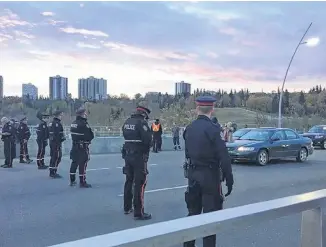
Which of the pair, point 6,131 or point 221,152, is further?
point 6,131

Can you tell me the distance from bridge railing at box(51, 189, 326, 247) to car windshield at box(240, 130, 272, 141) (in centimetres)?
1416

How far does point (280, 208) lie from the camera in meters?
2.44

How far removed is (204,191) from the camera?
15.3ft

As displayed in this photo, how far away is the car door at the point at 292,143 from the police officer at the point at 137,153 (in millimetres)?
11257

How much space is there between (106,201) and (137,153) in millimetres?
2027

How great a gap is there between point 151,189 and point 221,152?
585 centimetres

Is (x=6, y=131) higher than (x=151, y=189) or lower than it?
higher

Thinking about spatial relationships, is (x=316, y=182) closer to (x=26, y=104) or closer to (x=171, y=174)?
(x=171, y=174)

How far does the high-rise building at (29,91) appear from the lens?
7388cm

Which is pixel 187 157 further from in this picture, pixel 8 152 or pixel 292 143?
pixel 292 143

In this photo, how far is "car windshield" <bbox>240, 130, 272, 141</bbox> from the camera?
16.7 metres

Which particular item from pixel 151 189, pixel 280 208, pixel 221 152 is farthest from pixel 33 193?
pixel 280 208

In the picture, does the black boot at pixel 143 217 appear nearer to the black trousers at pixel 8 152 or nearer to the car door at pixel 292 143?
the black trousers at pixel 8 152

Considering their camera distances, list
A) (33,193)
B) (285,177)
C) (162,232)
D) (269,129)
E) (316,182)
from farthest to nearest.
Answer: (269,129), (285,177), (316,182), (33,193), (162,232)
